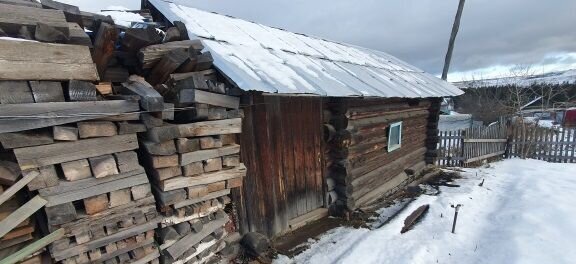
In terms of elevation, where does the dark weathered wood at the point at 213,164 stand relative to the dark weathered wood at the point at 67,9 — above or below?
below

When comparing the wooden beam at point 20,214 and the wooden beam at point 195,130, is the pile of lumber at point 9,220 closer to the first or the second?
the wooden beam at point 20,214

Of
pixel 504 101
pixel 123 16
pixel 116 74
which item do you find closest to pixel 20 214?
pixel 116 74

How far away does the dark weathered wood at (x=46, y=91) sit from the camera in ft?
7.81

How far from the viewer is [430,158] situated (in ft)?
35.3

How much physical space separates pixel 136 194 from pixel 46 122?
92 centimetres

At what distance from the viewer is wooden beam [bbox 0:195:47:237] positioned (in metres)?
2.30

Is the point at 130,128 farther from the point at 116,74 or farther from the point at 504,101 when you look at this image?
the point at 504,101

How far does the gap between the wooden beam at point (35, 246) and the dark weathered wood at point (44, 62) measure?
117 cm

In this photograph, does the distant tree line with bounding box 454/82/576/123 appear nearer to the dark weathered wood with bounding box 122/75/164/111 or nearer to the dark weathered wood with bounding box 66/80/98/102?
Result: the dark weathered wood with bounding box 122/75/164/111

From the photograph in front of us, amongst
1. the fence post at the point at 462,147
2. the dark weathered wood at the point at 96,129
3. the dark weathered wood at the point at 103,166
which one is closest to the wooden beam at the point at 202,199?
the dark weathered wood at the point at 103,166

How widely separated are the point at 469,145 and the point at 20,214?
12.1 metres

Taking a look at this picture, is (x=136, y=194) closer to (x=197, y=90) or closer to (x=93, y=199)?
(x=93, y=199)

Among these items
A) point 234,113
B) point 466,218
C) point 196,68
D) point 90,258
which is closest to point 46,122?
point 90,258

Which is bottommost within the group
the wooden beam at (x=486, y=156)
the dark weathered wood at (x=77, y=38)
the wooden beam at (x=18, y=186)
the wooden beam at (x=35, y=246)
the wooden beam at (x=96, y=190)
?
the wooden beam at (x=486, y=156)
